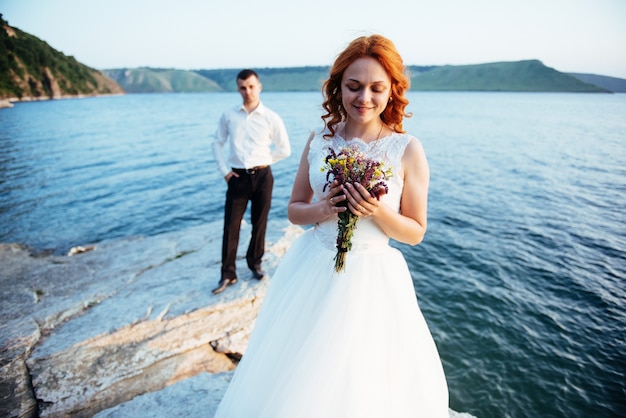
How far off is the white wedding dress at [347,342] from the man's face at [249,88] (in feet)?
9.69

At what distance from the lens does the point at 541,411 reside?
4973 millimetres

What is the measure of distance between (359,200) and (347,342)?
0.98m

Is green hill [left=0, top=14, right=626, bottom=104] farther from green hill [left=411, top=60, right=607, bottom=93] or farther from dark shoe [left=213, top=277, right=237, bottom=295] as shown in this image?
dark shoe [left=213, top=277, right=237, bottom=295]

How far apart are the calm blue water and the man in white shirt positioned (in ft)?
11.2

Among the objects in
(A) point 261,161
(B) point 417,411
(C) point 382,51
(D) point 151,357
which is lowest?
(D) point 151,357

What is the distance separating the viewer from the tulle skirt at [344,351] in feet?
6.85

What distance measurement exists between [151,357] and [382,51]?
4.61 meters

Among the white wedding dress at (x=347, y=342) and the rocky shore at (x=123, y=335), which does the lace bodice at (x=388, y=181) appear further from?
the rocky shore at (x=123, y=335)

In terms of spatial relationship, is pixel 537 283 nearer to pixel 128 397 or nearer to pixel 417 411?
pixel 417 411

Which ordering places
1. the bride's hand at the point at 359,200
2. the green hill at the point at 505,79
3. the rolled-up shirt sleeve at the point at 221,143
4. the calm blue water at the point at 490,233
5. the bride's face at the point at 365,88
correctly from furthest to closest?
the green hill at the point at 505,79 < the calm blue water at the point at 490,233 < the rolled-up shirt sleeve at the point at 221,143 < the bride's face at the point at 365,88 < the bride's hand at the point at 359,200

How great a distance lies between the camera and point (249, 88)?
5.05 meters

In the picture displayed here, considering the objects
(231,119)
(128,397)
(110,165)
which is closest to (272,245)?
(231,119)

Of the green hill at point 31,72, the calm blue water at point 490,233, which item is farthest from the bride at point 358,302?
the green hill at point 31,72

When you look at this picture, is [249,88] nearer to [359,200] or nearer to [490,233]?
[359,200]
